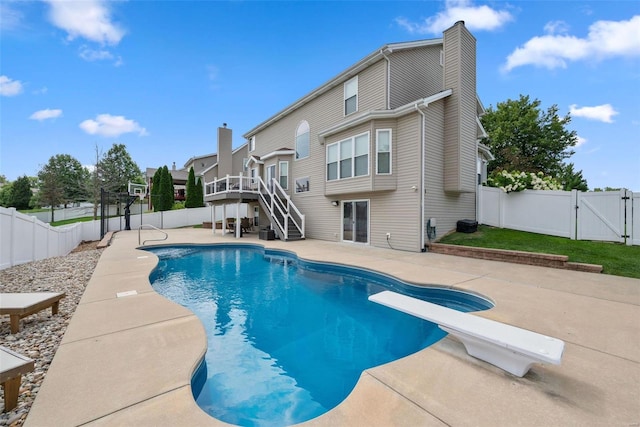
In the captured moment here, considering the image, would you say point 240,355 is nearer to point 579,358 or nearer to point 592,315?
point 579,358

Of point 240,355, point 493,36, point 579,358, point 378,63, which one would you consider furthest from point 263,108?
point 579,358

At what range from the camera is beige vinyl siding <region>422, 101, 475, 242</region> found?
10.7 m

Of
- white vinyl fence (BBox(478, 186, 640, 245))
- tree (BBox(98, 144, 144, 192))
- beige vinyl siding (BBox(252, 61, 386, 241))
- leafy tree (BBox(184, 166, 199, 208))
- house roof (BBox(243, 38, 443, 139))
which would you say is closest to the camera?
white vinyl fence (BBox(478, 186, 640, 245))

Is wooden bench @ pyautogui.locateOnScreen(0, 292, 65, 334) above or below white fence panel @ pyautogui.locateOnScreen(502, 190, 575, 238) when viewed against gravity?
below

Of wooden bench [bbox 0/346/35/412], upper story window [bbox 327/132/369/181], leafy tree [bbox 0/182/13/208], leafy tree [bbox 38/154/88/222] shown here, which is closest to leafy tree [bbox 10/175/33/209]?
leafy tree [bbox 0/182/13/208]

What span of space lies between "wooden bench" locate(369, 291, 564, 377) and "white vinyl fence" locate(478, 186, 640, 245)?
9.62 metres

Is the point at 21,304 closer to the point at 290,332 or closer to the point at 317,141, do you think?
the point at 290,332

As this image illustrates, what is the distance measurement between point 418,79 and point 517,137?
1761 cm

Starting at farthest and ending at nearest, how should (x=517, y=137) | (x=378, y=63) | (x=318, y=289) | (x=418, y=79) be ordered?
(x=517, y=137) < (x=418, y=79) < (x=378, y=63) < (x=318, y=289)

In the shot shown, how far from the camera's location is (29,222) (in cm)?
856

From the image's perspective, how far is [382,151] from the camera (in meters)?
11.3

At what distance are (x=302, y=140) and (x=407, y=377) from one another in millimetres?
15168

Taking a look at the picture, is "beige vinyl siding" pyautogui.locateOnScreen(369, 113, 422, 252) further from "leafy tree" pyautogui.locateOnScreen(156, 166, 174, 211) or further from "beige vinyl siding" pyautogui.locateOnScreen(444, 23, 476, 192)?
"leafy tree" pyautogui.locateOnScreen(156, 166, 174, 211)

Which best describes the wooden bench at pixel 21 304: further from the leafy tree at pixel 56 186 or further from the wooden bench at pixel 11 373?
the leafy tree at pixel 56 186
